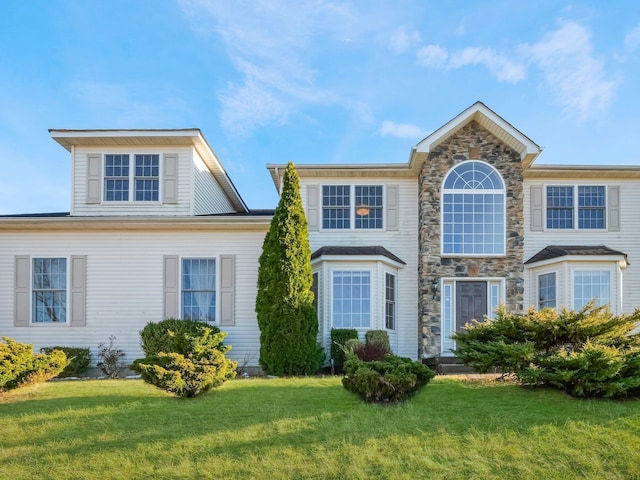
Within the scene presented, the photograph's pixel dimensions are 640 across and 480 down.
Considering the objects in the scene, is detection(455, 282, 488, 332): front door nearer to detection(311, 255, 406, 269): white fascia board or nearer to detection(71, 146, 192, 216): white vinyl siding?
detection(311, 255, 406, 269): white fascia board

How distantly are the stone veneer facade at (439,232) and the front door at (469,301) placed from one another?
333 mm

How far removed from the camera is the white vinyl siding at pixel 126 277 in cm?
1373

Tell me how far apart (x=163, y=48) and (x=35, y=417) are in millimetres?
9999

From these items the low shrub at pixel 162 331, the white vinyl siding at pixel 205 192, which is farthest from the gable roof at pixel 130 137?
the low shrub at pixel 162 331

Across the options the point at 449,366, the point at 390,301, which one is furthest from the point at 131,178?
the point at 449,366

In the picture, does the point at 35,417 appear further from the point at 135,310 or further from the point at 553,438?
the point at 553,438

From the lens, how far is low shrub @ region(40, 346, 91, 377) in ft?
41.8

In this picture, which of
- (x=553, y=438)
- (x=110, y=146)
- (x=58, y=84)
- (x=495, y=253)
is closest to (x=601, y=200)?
(x=495, y=253)

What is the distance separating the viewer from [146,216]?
14008 mm

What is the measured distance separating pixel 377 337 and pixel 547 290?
501 centimetres

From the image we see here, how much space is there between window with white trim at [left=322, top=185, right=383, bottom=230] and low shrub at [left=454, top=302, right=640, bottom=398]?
6.35 metres

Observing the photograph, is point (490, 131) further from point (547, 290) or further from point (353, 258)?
point (353, 258)

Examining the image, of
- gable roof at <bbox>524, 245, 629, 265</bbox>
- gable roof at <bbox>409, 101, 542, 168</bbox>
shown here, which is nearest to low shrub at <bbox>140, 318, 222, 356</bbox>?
gable roof at <bbox>409, 101, 542, 168</bbox>

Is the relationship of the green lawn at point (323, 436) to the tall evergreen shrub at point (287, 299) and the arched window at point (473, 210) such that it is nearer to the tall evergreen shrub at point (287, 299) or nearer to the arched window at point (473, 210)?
the tall evergreen shrub at point (287, 299)
